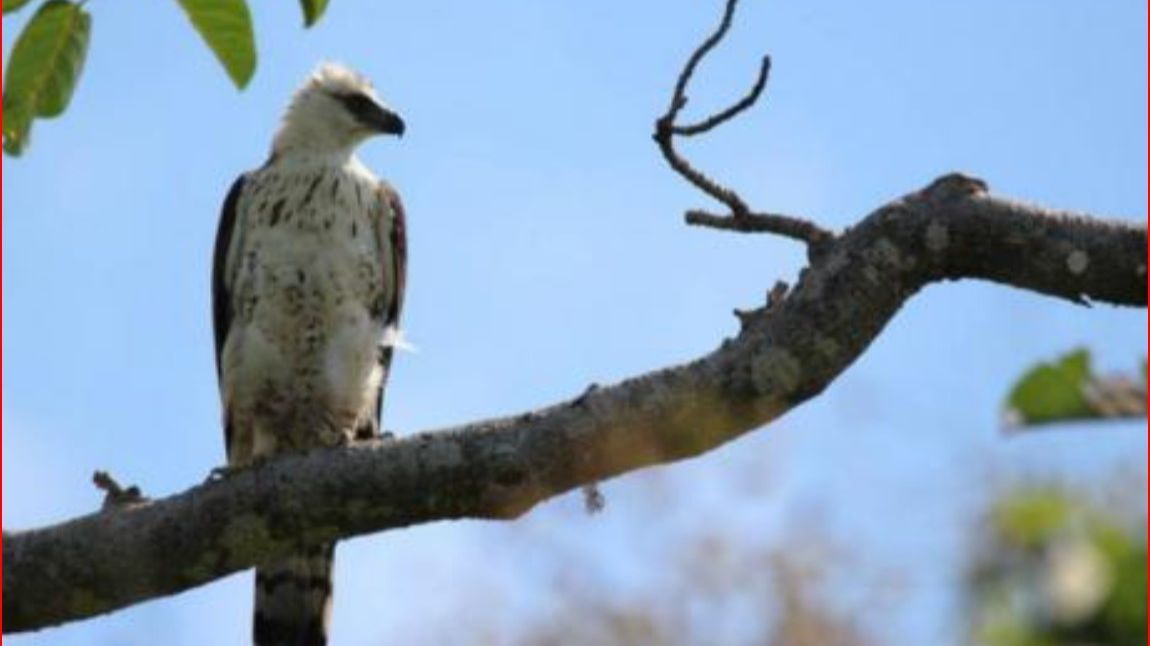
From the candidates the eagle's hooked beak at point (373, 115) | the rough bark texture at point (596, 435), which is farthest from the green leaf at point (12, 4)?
the eagle's hooked beak at point (373, 115)

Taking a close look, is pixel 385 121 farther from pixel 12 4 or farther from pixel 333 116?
pixel 12 4

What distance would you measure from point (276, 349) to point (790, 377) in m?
2.48

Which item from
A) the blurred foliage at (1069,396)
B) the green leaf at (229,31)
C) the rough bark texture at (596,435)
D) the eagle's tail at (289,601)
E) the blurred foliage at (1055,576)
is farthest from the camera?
the eagle's tail at (289,601)

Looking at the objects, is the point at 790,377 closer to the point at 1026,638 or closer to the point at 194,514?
the point at 194,514

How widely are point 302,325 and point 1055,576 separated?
16.7 ft

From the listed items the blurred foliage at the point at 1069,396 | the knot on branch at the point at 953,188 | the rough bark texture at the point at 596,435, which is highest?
the knot on branch at the point at 953,188

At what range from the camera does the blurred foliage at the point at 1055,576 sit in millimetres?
757

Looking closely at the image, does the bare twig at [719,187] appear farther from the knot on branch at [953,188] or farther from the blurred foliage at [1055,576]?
the blurred foliage at [1055,576]

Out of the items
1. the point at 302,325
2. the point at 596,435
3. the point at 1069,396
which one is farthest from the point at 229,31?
the point at 302,325

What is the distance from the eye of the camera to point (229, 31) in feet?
8.93

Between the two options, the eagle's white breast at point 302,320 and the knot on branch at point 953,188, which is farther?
the eagle's white breast at point 302,320

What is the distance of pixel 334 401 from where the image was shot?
5.77m

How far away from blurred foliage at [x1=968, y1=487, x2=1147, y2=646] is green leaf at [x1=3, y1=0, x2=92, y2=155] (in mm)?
2180

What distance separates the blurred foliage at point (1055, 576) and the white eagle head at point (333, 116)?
5681mm
